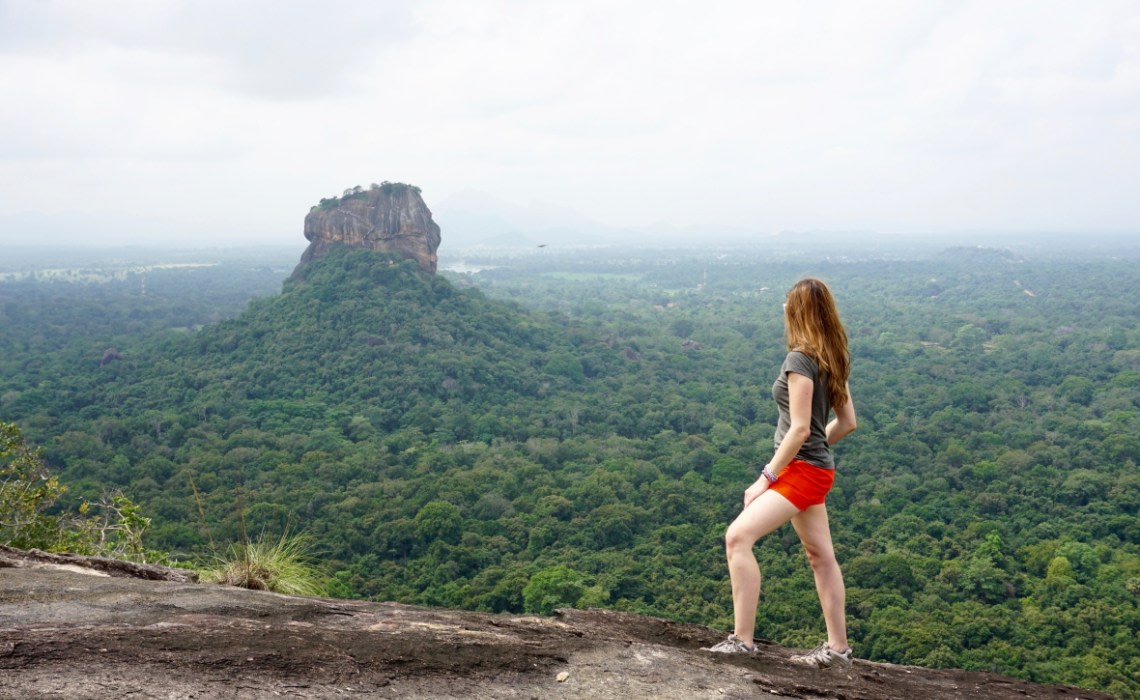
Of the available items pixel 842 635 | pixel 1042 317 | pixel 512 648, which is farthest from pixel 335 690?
pixel 1042 317

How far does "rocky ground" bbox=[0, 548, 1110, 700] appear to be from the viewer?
2.23 meters

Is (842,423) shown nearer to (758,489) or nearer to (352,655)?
(758,489)

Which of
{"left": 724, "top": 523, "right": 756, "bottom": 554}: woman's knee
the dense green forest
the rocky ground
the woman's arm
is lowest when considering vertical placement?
the dense green forest

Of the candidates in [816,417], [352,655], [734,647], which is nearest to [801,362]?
[816,417]

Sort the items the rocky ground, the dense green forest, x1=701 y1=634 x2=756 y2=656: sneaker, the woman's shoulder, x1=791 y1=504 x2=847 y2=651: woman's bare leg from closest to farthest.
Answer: the rocky ground
the woman's shoulder
x1=701 y1=634 x2=756 y2=656: sneaker
x1=791 y1=504 x2=847 y2=651: woman's bare leg
the dense green forest

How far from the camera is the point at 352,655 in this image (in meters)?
2.51

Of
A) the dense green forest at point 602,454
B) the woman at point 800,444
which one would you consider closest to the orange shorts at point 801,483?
the woman at point 800,444

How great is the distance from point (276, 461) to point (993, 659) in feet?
62.9

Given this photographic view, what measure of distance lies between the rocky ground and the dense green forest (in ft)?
4.49

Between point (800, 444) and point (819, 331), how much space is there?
1.58 ft

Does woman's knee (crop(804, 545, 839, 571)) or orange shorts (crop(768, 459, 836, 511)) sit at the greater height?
orange shorts (crop(768, 459, 836, 511))

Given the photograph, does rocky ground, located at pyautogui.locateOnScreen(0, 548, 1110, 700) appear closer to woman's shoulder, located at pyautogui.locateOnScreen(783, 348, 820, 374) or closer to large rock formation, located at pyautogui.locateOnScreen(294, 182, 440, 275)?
woman's shoulder, located at pyautogui.locateOnScreen(783, 348, 820, 374)

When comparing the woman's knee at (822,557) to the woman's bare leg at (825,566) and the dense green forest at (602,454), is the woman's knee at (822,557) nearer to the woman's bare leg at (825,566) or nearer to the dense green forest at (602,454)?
the woman's bare leg at (825,566)

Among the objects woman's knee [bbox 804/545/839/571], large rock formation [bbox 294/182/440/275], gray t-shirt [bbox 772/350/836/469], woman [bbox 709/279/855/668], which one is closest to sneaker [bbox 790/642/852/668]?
woman [bbox 709/279/855/668]
